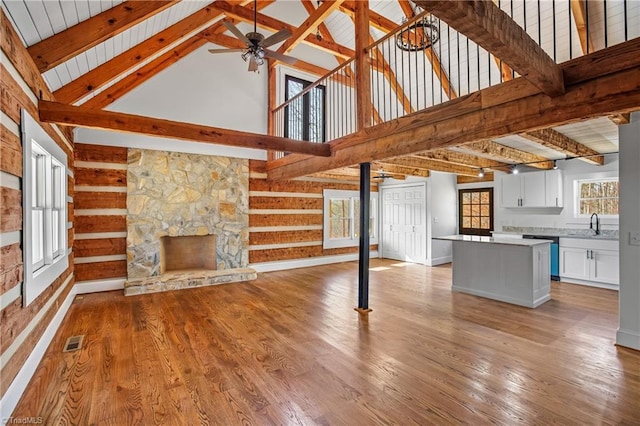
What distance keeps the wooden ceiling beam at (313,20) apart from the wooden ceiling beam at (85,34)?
2.94 metres

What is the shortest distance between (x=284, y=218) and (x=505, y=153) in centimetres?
444

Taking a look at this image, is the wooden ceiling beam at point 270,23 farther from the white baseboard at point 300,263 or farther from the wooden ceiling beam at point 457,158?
the white baseboard at point 300,263

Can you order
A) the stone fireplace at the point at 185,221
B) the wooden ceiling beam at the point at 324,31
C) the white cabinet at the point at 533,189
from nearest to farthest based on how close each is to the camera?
the stone fireplace at the point at 185,221 < the white cabinet at the point at 533,189 < the wooden ceiling beam at the point at 324,31

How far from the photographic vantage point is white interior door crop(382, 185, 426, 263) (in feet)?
25.7

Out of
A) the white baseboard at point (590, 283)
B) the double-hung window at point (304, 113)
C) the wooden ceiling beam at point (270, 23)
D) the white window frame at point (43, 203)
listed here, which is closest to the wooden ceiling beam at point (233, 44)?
the double-hung window at point (304, 113)

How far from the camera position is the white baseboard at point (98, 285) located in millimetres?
4988

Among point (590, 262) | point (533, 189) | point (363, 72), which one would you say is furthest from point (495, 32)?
point (533, 189)

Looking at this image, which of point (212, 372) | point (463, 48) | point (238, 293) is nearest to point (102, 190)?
point (238, 293)

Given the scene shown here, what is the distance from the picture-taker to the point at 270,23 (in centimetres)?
631

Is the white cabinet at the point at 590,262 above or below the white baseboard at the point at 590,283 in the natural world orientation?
above

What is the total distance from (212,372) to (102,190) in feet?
13.5

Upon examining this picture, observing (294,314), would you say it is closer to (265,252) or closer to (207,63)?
(265,252)

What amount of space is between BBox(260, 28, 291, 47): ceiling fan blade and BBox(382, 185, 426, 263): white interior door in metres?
5.18

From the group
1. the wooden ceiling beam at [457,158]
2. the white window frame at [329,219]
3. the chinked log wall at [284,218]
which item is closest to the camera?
the wooden ceiling beam at [457,158]
